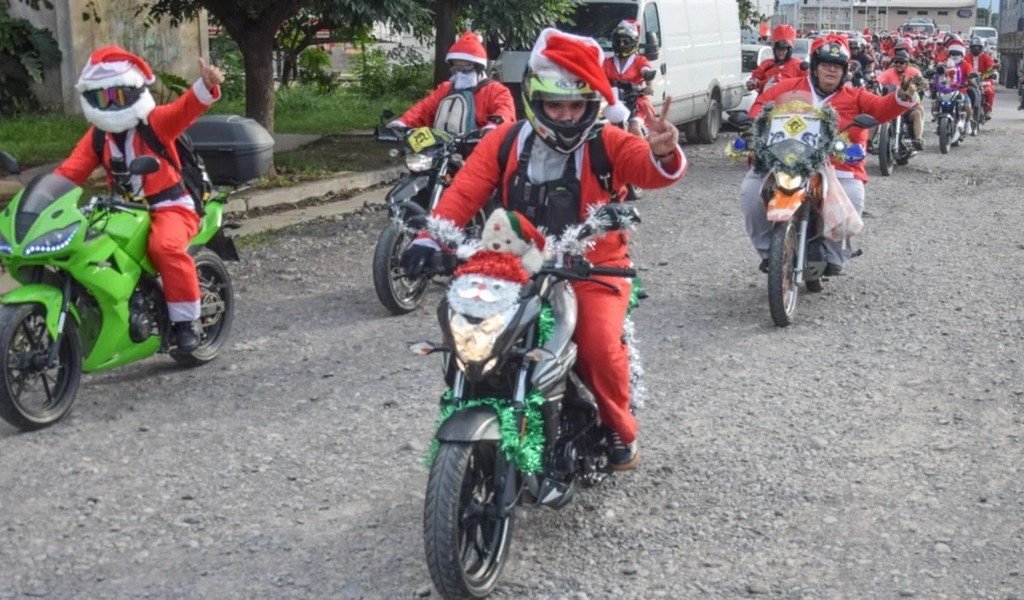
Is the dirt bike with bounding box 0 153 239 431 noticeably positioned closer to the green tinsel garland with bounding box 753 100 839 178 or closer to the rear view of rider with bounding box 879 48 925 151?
the green tinsel garland with bounding box 753 100 839 178

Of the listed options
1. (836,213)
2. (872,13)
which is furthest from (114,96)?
(872,13)

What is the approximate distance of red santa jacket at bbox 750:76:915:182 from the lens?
8.73 m

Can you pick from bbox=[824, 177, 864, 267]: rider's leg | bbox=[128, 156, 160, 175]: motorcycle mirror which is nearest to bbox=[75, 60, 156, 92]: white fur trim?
bbox=[128, 156, 160, 175]: motorcycle mirror

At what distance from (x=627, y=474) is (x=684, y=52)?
13.8m

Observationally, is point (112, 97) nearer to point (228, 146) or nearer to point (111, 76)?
point (111, 76)

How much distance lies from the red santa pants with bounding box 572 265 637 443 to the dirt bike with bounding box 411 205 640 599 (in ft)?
0.33

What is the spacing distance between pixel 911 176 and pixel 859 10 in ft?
241

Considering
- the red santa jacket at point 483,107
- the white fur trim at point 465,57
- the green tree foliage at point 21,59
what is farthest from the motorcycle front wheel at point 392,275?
the green tree foliage at point 21,59

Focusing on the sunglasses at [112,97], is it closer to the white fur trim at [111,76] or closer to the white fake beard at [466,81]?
the white fur trim at [111,76]

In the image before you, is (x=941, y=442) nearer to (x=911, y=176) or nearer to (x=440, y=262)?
(x=440, y=262)

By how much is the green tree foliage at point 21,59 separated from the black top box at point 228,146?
10673 millimetres

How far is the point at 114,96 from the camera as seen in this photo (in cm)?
682

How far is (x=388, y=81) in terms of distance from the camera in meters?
25.2

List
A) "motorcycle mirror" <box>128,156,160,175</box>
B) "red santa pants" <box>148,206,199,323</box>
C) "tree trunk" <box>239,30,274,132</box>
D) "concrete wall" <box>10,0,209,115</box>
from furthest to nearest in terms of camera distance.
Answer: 1. "concrete wall" <box>10,0,209,115</box>
2. "tree trunk" <box>239,30,274,132</box>
3. "red santa pants" <box>148,206,199,323</box>
4. "motorcycle mirror" <box>128,156,160,175</box>
